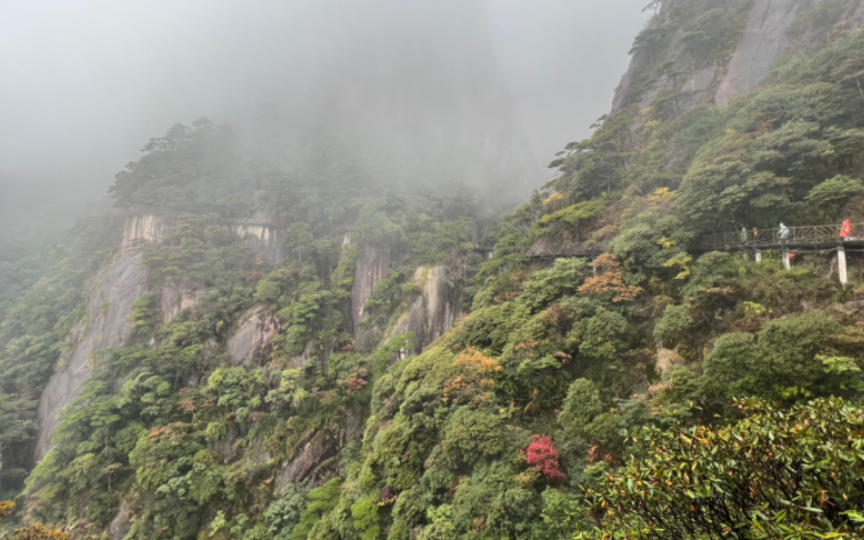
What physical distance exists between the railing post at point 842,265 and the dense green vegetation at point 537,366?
19.1 inches

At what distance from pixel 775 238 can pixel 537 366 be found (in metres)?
10.2

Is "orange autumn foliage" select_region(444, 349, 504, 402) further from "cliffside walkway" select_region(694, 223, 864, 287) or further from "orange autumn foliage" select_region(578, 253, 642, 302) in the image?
"cliffside walkway" select_region(694, 223, 864, 287)

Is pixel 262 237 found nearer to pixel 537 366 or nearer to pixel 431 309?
pixel 431 309

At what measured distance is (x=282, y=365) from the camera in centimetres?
2325

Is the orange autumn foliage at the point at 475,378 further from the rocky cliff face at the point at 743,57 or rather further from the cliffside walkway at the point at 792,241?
the rocky cliff face at the point at 743,57

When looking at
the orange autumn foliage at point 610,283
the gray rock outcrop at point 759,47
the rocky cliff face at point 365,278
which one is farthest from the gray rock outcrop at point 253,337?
the gray rock outcrop at point 759,47

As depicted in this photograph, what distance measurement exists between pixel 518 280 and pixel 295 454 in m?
16.8

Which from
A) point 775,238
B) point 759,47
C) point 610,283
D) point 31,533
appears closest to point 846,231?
point 775,238

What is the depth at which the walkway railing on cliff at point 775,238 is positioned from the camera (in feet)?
35.7

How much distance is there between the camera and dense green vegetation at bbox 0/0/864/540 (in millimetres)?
5095

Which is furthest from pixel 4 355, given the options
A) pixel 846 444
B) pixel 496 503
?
pixel 846 444

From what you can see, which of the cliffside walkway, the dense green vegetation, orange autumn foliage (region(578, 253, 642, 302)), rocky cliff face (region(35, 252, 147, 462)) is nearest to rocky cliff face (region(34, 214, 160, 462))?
rocky cliff face (region(35, 252, 147, 462))

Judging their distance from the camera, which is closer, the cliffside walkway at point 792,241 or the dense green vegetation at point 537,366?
the dense green vegetation at point 537,366

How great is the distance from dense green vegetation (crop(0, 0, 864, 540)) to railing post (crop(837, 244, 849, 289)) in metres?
0.48
